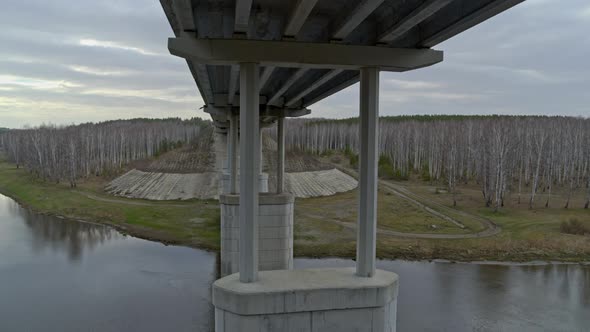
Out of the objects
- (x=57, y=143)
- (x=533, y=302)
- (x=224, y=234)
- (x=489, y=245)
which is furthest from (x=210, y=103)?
(x=57, y=143)

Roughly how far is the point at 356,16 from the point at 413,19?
3.71 ft

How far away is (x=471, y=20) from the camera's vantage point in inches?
346

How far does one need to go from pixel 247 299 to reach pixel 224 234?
616 inches

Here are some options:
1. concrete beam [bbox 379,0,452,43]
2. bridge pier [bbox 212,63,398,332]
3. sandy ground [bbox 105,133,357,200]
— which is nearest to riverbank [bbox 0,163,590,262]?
sandy ground [bbox 105,133,357,200]

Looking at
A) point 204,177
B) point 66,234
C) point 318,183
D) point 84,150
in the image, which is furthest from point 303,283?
point 84,150

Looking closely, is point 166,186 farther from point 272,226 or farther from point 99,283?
point 272,226

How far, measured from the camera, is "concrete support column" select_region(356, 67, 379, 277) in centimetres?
1098

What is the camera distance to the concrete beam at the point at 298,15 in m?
8.35

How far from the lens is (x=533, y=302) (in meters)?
23.1

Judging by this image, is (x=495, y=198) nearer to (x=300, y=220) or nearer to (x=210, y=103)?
(x=300, y=220)

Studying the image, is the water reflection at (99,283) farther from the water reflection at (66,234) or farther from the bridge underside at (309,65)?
the bridge underside at (309,65)

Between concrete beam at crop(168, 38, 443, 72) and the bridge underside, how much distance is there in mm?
23

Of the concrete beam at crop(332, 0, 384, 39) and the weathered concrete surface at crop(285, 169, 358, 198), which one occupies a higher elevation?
the concrete beam at crop(332, 0, 384, 39)

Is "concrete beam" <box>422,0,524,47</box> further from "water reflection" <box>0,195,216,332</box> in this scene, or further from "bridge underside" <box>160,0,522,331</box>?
"water reflection" <box>0,195,216,332</box>
